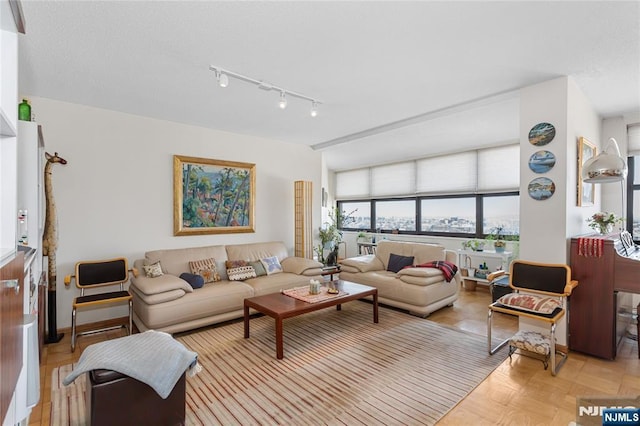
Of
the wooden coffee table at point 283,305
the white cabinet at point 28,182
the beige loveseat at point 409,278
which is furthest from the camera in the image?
the beige loveseat at point 409,278

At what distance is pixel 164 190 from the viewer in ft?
13.8

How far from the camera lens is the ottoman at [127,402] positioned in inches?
67.0

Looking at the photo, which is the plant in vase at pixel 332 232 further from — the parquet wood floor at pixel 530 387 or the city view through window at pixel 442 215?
the parquet wood floor at pixel 530 387

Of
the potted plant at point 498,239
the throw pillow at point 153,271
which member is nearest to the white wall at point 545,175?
the potted plant at point 498,239

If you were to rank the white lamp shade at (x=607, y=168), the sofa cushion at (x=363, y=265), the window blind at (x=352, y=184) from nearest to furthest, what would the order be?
the white lamp shade at (x=607, y=168) → the sofa cushion at (x=363, y=265) → the window blind at (x=352, y=184)

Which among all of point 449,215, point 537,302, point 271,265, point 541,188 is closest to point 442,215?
point 449,215

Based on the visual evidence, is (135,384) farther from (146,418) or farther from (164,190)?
(164,190)

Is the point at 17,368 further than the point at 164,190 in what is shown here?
No

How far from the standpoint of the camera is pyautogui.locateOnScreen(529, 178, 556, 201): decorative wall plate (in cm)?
297

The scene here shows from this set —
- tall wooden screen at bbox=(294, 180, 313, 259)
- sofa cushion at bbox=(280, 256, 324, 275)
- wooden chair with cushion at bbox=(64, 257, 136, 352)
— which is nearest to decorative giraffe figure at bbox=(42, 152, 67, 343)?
wooden chair with cushion at bbox=(64, 257, 136, 352)

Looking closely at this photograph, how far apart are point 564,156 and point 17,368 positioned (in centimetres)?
406

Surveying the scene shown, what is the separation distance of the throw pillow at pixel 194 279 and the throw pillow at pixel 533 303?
10.8 ft

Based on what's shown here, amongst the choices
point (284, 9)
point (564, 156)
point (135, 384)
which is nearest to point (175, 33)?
point (284, 9)

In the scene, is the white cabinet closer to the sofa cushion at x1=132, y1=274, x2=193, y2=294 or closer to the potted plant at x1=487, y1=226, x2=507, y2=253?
the sofa cushion at x1=132, y1=274, x2=193, y2=294
